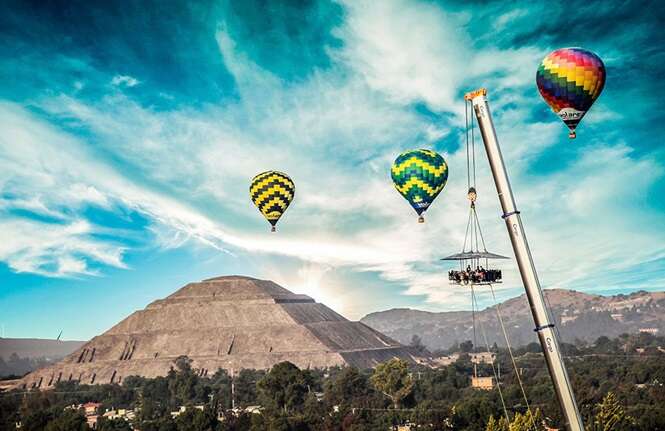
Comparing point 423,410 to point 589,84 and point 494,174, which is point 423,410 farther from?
point 494,174

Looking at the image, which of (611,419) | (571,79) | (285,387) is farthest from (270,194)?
(285,387)

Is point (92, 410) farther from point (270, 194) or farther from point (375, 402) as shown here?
point (270, 194)

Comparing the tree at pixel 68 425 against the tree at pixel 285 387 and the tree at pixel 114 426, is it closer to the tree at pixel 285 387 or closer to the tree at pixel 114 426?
the tree at pixel 114 426

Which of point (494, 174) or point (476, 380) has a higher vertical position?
point (476, 380)

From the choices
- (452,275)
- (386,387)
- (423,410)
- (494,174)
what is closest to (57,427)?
(423,410)

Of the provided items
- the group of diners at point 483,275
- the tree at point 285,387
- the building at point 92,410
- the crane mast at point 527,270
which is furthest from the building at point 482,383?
the crane mast at point 527,270

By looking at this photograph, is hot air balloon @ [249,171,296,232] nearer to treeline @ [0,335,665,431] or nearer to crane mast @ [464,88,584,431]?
treeline @ [0,335,665,431]
